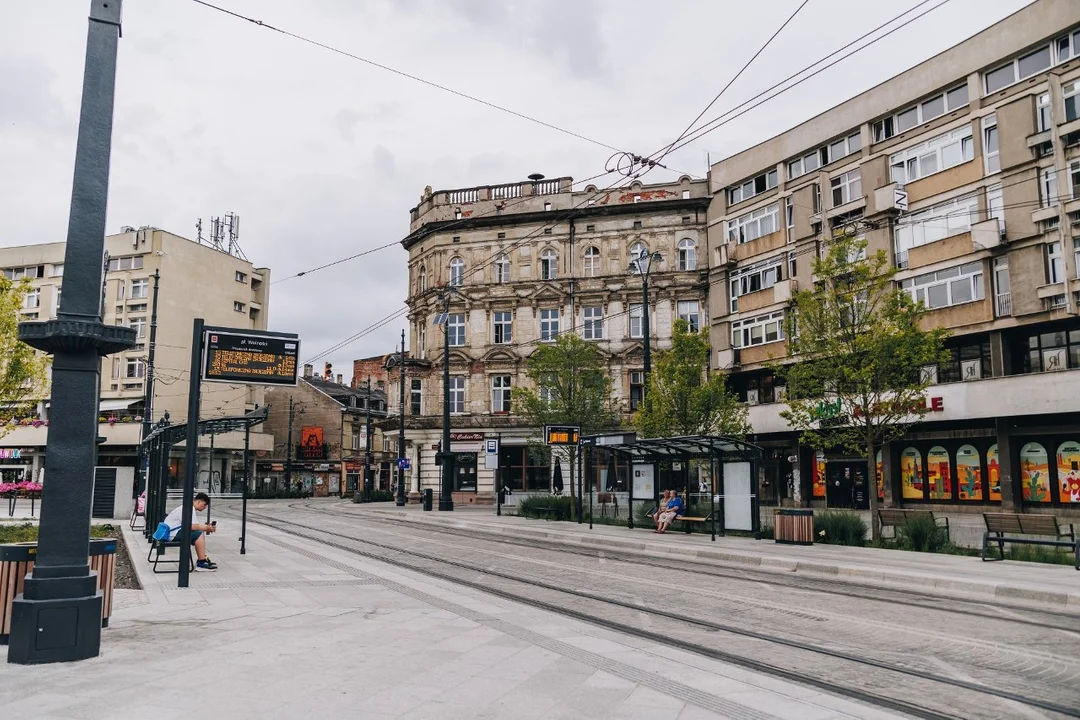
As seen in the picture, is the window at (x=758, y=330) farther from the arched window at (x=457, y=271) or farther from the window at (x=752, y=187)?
the arched window at (x=457, y=271)

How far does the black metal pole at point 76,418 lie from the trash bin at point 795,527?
51.0 ft

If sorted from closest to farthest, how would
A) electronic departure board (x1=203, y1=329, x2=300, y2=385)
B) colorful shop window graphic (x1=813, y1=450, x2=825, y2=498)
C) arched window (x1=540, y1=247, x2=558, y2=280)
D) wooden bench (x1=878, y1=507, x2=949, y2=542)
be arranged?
electronic departure board (x1=203, y1=329, x2=300, y2=385), wooden bench (x1=878, y1=507, x2=949, y2=542), colorful shop window graphic (x1=813, y1=450, x2=825, y2=498), arched window (x1=540, y1=247, x2=558, y2=280)

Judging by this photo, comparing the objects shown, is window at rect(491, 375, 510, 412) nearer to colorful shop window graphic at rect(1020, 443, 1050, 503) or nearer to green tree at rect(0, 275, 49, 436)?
colorful shop window graphic at rect(1020, 443, 1050, 503)

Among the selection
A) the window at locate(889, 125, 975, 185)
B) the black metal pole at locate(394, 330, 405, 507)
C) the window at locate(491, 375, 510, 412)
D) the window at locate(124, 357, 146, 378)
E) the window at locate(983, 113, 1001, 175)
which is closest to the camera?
the window at locate(983, 113, 1001, 175)

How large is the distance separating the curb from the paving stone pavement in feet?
21.8

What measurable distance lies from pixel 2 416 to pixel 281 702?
Answer: 18.5m

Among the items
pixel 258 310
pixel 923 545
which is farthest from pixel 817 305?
pixel 258 310

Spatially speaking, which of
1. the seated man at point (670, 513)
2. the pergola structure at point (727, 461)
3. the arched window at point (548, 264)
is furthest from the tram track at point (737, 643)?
the arched window at point (548, 264)

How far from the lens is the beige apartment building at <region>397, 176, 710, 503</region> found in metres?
45.7

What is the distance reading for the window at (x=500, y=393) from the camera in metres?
47.4

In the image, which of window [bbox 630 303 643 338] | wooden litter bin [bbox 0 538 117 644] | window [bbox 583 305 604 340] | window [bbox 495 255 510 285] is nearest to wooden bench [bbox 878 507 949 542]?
wooden litter bin [bbox 0 538 117 644]

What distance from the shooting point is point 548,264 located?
47.8 metres

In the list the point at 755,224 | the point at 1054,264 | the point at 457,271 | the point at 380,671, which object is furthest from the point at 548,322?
the point at 380,671

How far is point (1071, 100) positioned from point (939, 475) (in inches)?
571
